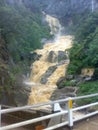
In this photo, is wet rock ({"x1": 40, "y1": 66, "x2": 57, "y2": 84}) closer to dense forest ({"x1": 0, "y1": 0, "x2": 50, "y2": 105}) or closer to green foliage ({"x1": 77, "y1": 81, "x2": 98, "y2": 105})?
dense forest ({"x1": 0, "y1": 0, "x2": 50, "y2": 105})

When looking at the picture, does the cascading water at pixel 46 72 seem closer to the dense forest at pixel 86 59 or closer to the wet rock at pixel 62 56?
the wet rock at pixel 62 56

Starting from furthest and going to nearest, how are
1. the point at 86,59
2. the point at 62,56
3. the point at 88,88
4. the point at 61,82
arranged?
the point at 62,56 < the point at 61,82 < the point at 86,59 < the point at 88,88

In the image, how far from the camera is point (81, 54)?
24.4m

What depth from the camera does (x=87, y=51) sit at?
23.2 meters

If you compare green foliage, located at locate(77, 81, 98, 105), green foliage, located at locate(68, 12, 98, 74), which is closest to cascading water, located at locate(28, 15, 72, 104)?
green foliage, located at locate(68, 12, 98, 74)

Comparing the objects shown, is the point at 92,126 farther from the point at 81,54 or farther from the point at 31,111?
the point at 81,54

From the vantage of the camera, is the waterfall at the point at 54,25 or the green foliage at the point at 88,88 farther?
the waterfall at the point at 54,25

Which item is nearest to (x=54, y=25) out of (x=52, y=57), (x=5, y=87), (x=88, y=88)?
(x=52, y=57)

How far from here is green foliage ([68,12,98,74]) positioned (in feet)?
70.4

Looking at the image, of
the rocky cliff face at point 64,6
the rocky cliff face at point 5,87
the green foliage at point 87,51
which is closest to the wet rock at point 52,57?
the green foliage at point 87,51

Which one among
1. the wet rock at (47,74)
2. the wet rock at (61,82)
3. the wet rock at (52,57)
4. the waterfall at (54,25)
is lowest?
the wet rock at (61,82)

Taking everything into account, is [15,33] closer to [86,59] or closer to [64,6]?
[86,59]

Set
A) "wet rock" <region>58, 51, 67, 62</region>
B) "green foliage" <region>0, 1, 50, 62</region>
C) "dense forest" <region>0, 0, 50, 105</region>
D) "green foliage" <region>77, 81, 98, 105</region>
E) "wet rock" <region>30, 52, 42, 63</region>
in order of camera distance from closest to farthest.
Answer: "dense forest" <region>0, 0, 50, 105</region>
"green foliage" <region>77, 81, 98, 105</region>
"green foliage" <region>0, 1, 50, 62</region>
"wet rock" <region>58, 51, 67, 62</region>
"wet rock" <region>30, 52, 42, 63</region>

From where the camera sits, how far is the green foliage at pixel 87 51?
70.4ft
